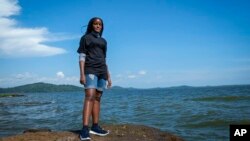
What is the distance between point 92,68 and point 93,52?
351mm

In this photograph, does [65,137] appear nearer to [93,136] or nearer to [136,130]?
[93,136]

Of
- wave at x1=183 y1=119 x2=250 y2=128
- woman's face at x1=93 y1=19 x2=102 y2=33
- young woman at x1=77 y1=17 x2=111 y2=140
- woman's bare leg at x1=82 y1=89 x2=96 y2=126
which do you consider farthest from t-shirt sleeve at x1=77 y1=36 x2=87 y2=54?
wave at x1=183 y1=119 x2=250 y2=128

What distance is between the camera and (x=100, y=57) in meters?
7.01

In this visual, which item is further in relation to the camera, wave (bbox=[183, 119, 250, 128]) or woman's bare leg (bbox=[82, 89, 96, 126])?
wave (bbox=[183, 119, 250, 128])

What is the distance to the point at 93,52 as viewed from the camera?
6.90 meters

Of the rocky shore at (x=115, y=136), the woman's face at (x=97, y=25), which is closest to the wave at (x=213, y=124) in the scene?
the rocky shore at (x=115, y=136)

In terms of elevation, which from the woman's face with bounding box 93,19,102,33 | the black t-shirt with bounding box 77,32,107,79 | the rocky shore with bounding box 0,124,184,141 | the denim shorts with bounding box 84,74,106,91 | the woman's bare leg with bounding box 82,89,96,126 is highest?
the woman's face with bounding box 93,19,102,33

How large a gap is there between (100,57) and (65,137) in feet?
6.45

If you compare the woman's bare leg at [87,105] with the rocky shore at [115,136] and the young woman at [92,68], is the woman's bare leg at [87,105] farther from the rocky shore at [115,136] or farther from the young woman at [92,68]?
the rocky shore at [115,136]

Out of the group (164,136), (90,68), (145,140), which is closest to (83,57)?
(90,68)

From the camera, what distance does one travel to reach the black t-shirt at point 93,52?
681cm

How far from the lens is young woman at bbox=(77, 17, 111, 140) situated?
673 cm

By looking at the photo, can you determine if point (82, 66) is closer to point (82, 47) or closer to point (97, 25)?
point (82, 47)

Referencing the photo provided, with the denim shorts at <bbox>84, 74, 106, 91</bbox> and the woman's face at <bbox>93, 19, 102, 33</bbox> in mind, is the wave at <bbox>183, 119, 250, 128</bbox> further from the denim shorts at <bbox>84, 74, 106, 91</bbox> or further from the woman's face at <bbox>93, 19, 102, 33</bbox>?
the woman's face at <bbox>93, 19, 102, 33</bbox>
